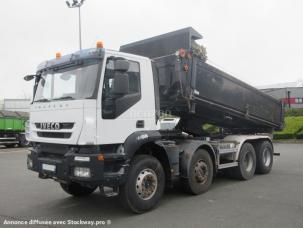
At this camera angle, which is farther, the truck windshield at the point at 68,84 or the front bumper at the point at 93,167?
the truck windshield at the point at 68,84

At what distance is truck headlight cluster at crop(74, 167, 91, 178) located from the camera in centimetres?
562

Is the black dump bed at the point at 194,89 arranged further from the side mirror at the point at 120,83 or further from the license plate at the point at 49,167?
the license plate at the point at 49,167

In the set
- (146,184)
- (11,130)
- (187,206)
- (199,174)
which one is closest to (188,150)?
(199,174)

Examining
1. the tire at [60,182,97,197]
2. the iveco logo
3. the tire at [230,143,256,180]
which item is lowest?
the tire at [60,182,97,197]

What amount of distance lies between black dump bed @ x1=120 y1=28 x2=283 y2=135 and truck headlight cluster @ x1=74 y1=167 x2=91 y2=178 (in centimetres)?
234

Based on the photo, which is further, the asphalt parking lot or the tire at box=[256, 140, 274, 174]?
the tire at box=[256, 140, 274, 174]

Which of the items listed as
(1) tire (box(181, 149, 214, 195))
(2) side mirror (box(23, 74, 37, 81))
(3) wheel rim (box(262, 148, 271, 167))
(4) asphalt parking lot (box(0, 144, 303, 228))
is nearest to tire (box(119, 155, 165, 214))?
(4) asphalt parking lot (box(0, 144, 303, 228))

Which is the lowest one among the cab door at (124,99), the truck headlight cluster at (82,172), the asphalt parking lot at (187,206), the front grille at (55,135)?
the asphalt parking lot at (187,206)

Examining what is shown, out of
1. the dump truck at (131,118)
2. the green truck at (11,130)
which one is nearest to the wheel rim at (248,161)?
the dump truck at (131,118)

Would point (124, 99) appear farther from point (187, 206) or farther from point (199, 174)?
point (199, 174)

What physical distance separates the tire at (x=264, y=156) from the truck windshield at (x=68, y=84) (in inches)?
243

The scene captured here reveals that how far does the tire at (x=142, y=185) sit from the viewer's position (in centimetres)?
605

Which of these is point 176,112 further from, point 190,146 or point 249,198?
point 249,198

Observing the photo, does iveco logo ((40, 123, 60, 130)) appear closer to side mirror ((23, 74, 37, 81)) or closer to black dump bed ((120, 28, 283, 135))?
side mirror ((23, 74, 37, 81))
